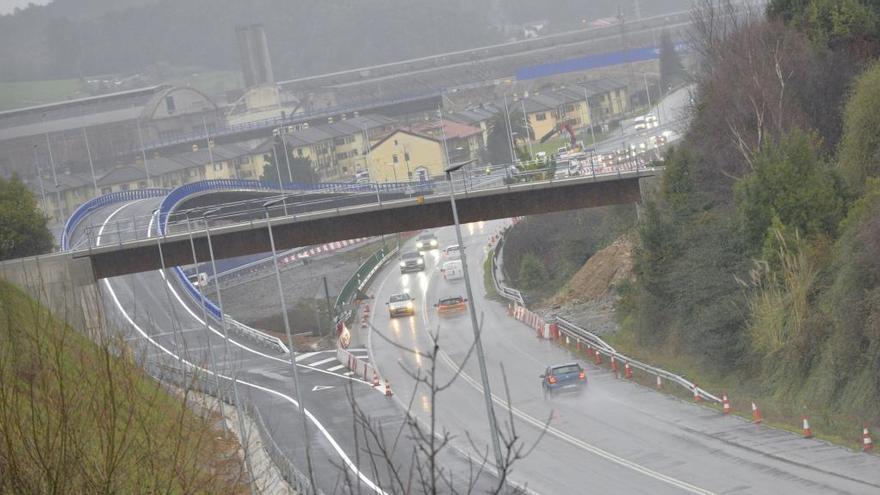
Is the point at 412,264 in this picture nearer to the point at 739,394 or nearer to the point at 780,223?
the point at 780,223

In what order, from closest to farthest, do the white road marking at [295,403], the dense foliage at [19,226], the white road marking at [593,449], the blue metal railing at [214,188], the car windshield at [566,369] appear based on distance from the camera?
the white road marking at [593,449]
the white road marking at [295,403]
the car windshield at [566,369]
the dense foliage at [19,226]
the blue metal railing at [214,188]

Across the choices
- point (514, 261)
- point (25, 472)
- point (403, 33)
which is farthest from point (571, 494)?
point (403, 33)

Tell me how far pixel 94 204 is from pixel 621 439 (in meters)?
43.9

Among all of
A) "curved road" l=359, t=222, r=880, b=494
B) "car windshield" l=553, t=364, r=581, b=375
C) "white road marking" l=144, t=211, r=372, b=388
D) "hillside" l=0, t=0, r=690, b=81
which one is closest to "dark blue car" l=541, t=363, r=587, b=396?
"car windshield" l=553, t=364, r=581, b=375

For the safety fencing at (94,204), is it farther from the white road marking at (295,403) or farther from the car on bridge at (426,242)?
the car on bridge at (426,242)

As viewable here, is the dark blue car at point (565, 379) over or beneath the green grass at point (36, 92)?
beneath

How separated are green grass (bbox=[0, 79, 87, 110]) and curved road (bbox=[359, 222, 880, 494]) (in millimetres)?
86301

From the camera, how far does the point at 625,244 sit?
46531mm

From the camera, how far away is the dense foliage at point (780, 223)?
25500 millimetres

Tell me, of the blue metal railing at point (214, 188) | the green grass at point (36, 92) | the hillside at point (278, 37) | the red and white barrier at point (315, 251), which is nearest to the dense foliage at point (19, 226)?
the blue metal railing at point (214, 188)

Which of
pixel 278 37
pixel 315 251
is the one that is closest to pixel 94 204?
pixel 315 251

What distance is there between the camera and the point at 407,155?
8906 centimetres

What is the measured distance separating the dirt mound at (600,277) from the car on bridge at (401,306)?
5.28 meters

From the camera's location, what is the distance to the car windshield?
104ft
